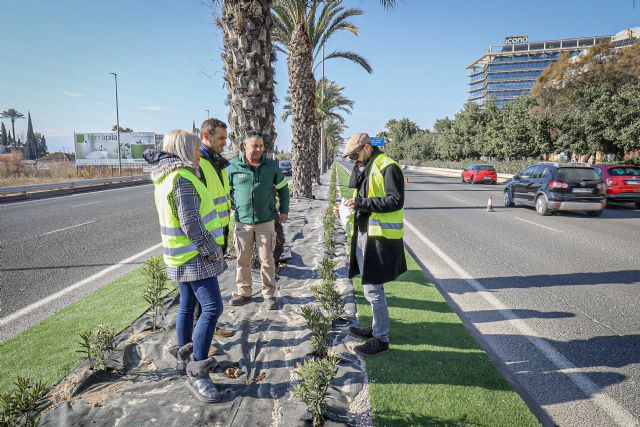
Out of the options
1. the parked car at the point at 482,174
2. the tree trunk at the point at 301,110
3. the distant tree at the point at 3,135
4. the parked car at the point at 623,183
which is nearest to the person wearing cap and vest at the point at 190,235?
the tree trunk at the point at 301,110

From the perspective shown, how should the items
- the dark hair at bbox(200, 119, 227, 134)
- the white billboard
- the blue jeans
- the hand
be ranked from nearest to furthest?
the blue jeans < the hand < the dark hair at bbox(200, 119, 227, 134) < the white billboard

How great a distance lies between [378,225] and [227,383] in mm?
1878

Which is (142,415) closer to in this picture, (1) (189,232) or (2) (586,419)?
(1) (189,232)

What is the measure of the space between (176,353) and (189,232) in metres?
1.42

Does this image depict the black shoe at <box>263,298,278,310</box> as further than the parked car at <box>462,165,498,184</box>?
No

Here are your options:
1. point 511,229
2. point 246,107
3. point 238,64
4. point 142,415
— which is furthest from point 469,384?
point 511,229

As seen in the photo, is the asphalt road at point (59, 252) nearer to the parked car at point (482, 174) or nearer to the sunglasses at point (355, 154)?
the sunglasses at point (355, 154)

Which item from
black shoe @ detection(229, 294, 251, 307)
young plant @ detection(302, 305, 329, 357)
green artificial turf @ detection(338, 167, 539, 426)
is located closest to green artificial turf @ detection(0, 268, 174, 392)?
black shoe @ detection(229, 294, 251, 307)

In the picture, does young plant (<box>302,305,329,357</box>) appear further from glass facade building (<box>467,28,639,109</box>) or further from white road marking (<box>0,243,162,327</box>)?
glass facade building (<box>467,28,639,109</box>)

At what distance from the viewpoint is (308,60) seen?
15961mm

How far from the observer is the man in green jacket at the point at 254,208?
454 centimetres

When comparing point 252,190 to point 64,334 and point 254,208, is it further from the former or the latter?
point 64,334

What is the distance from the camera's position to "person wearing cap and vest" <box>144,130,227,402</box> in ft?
9.14

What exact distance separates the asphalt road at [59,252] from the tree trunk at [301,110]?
20.0 feet
